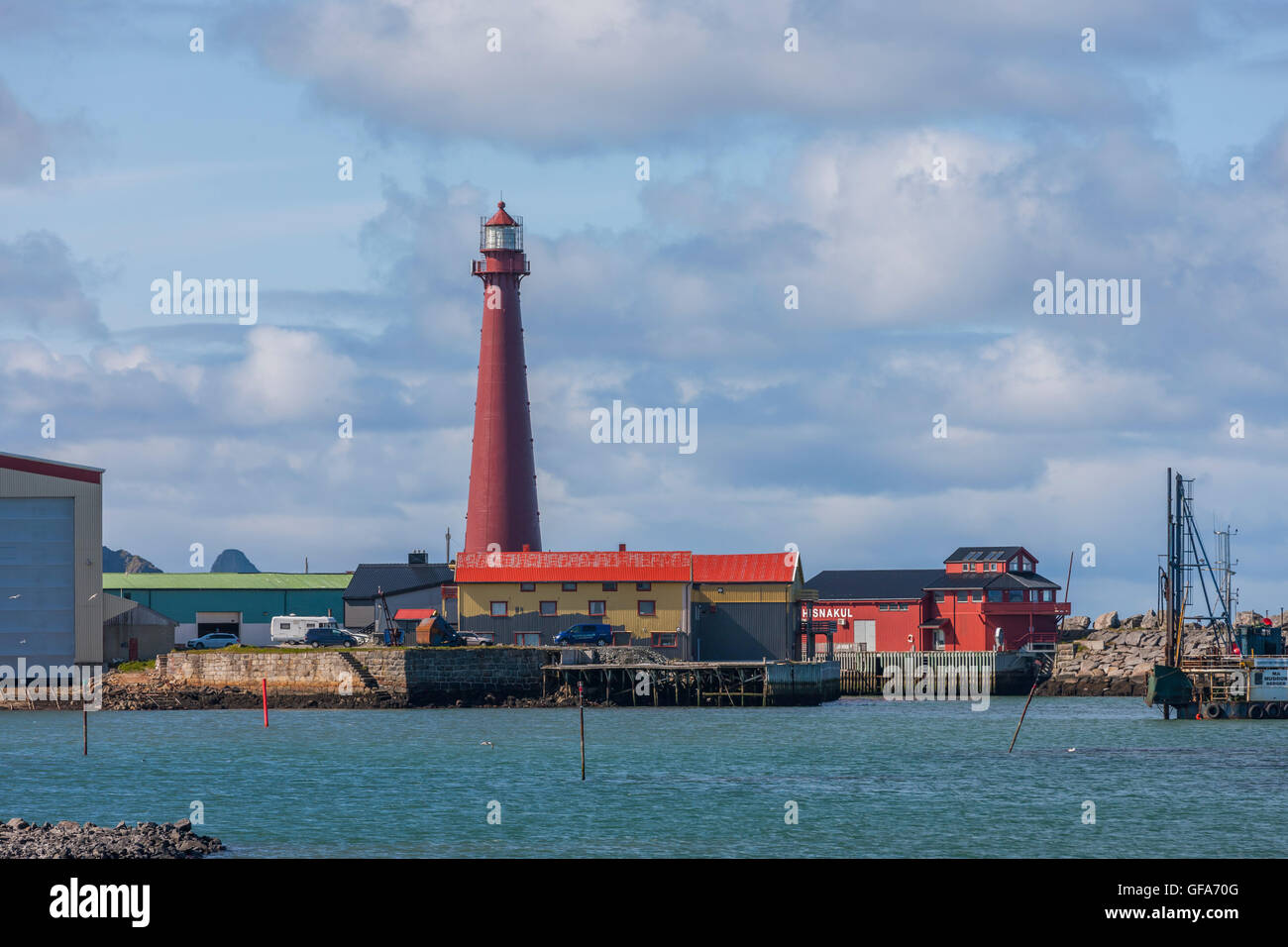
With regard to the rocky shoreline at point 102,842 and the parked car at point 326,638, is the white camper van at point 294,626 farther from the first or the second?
the rocky shoreline at point 102,842

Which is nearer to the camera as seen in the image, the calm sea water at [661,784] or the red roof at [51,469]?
the calm sea water at [661,784]

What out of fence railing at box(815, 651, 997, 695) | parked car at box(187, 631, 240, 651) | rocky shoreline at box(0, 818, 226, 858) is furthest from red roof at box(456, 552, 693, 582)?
rocky shoreline at box(0, 818, 226, 858)

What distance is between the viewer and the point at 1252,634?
3216 inches

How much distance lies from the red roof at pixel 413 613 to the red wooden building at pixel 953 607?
1143 inches

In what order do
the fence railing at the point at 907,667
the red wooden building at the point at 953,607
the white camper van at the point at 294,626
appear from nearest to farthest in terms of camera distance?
the white camper van at the point at 294,626 < the fence railing at the point at 907,667 < the red wooden building at the point at 953,607

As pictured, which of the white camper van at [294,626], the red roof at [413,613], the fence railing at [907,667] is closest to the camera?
the white camper van at [294,626]

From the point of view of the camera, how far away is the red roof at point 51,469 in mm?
77438

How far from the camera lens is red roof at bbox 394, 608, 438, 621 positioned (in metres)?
97.0

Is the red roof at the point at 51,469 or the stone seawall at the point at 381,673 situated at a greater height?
the red roof at the point at 51,469

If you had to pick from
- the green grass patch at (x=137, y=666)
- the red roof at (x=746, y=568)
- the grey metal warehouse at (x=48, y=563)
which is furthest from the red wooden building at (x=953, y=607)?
the grey metal warehouse at (x=48, y=563)

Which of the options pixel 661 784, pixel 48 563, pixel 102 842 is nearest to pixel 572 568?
pixel 48 563

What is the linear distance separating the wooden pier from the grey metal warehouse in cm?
2295

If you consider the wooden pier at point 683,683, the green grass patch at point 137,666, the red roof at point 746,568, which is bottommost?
the wooden pier at point 683,683

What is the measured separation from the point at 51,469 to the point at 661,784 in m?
42.8
